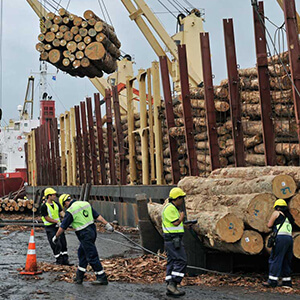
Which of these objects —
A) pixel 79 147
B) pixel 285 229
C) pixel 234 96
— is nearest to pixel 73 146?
pixel 79 147


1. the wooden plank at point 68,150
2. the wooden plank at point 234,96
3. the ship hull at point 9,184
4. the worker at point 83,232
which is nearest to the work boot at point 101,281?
the worker at point 83,232

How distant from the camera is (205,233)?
859 cm

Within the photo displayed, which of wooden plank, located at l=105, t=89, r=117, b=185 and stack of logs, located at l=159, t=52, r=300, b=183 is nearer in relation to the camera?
stack of logs, located at l=159, t=52, r=300, b=183

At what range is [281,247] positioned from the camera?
315 inches

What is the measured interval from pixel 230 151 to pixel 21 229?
26.1ft

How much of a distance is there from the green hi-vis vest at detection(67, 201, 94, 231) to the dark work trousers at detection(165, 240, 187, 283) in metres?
1.45

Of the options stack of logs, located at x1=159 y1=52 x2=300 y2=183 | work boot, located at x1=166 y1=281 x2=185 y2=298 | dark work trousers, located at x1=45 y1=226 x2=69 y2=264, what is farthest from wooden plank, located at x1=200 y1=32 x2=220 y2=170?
work boot, located at x1=166 y1=281 x2=185 y2=298

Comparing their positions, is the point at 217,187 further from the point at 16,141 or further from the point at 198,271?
the point at 16,141

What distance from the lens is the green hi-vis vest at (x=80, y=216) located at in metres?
8.82

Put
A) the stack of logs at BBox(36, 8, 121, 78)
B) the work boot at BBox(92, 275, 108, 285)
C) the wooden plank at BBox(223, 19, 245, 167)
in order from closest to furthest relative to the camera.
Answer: the work boot at BBox(92, 275, 108, 285)
the wooden plank at BBox(223, 19, 245, 167)
the stack of logs at BBox(36, 8, 121, 78)

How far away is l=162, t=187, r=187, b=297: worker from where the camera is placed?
25.7 feet

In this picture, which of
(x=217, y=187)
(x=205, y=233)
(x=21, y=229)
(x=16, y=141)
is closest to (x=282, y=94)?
(x=217, y=187)

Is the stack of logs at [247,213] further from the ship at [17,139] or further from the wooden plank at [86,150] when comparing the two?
the ship at [17,139]

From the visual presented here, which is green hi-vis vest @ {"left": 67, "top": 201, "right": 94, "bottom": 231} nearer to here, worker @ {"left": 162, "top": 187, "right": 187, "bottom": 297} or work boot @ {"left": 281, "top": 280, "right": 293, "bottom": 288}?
worker @ {"left": 162, "top": 187, "right": 187, "bottom": 297}
